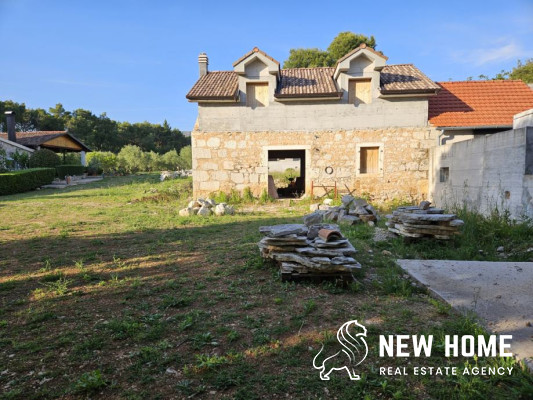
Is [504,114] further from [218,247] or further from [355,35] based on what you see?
[355,35]

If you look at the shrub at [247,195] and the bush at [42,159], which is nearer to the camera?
the shrub at [247,195]

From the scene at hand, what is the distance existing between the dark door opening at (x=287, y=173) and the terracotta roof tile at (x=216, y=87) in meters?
3.62

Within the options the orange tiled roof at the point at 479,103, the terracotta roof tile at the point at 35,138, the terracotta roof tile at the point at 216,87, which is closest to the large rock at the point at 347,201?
the orange tiled roof at the point at 479,103

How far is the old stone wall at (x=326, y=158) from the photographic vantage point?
12.2 m

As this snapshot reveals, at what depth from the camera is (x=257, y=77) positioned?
483 inches

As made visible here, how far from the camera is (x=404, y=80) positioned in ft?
40.4

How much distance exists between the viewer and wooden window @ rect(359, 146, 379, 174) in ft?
41.0

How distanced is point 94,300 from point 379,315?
3314 mm

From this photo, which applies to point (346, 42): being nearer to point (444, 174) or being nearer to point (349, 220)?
point (444, 174)

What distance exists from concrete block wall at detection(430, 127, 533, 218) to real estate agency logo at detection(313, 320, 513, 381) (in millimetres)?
4617

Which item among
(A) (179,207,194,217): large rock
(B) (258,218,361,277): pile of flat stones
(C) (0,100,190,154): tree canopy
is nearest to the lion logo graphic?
(B) (258,218,361,277): pile of flat stones

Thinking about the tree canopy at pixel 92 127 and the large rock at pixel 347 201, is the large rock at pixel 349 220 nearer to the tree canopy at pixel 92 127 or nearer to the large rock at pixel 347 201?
the large rock at pixel 347 201

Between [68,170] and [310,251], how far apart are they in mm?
28665

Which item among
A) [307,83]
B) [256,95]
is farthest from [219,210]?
[307,83]
